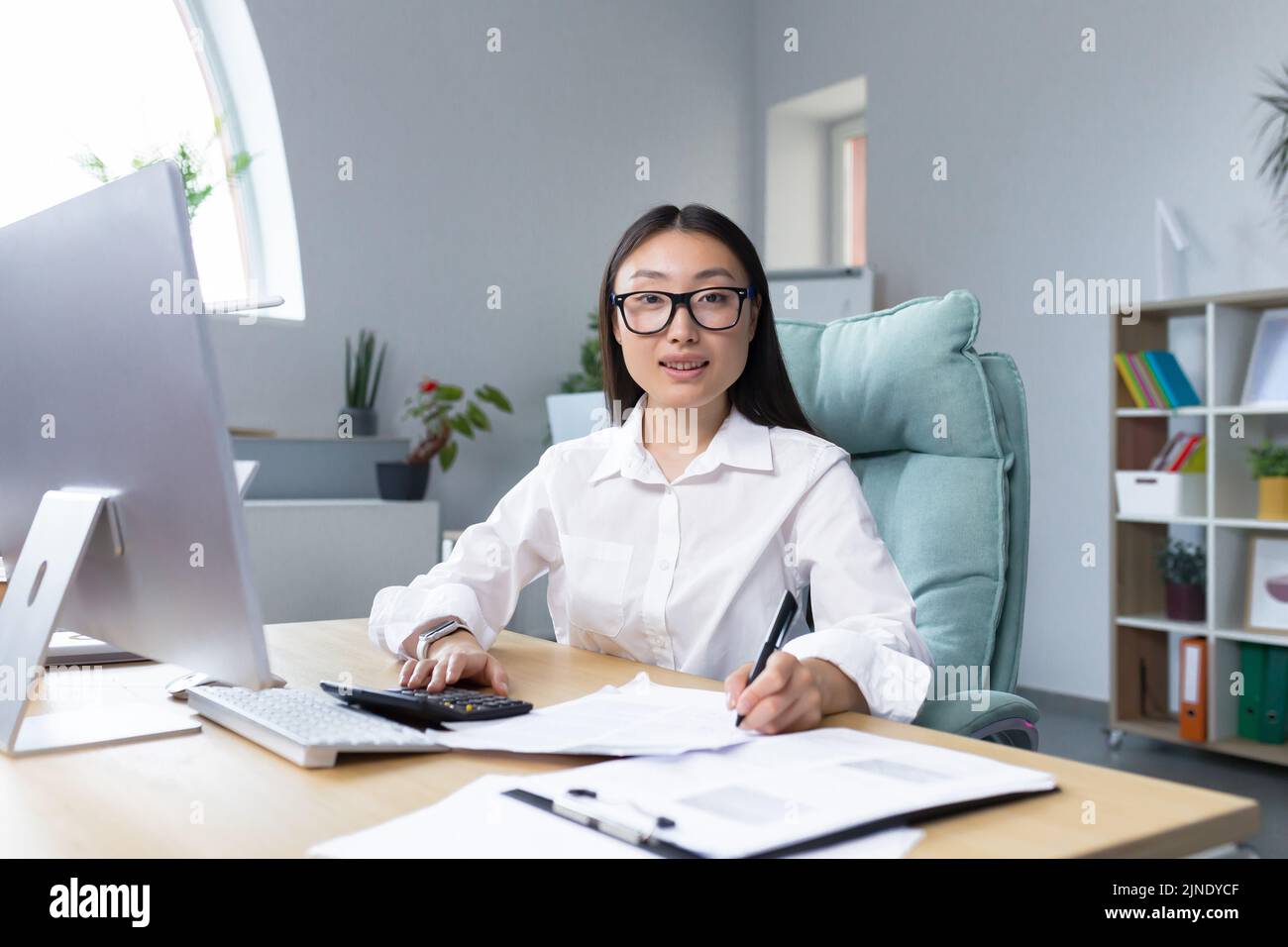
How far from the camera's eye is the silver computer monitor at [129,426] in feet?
2.33

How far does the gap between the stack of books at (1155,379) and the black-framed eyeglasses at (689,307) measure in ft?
7.99

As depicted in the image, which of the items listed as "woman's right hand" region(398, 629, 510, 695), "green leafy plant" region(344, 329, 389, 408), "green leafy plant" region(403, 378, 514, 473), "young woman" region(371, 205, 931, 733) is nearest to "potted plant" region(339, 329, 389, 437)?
"green leafy plant" region(344, 329, 389, 408)

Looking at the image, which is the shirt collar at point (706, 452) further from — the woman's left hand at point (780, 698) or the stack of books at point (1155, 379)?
the stack of books at point (1155, 379)

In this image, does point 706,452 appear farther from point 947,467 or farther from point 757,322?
point 947,467

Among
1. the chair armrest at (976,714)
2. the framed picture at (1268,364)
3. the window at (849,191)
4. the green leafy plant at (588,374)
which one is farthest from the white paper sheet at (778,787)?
the window at (849,191)

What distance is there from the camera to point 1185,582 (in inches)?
132

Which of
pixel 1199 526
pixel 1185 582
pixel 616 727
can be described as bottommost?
pixel 1185 582

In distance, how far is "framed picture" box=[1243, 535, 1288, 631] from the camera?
3156 millimetres

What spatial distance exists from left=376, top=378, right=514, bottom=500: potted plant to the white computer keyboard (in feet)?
8.81

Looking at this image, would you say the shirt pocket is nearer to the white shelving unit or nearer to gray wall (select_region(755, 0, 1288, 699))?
the white shelving unit

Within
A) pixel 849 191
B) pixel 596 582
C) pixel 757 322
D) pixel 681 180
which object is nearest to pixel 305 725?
pixel 596 582

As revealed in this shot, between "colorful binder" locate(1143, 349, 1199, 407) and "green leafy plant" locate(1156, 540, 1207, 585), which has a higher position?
"colorful binder" locate(1143, 349, 1199, 407)

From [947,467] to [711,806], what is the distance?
89cm

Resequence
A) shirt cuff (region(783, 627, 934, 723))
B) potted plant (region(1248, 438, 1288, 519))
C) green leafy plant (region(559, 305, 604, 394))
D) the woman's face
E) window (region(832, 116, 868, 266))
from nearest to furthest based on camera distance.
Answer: shirt cuff (region(783, 627, 934, 723)) < the woman's face < potted plant (region(1248, 438, 1288, 519)) < green leafy plant (region(559, 305, 604, 394)) < window (region(832, 116, 868, 266))
